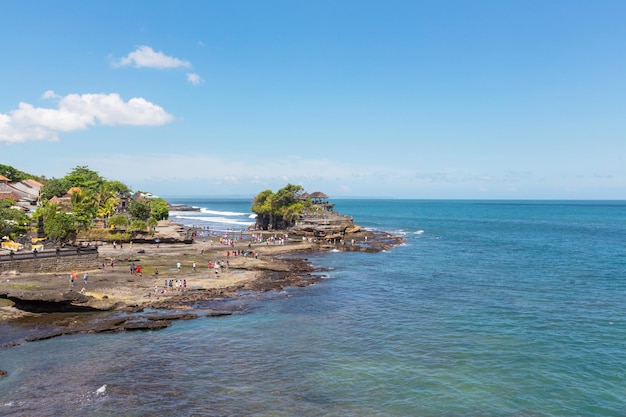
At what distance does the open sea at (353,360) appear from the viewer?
20084 mm

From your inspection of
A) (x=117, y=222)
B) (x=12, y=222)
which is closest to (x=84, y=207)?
(x=117, y=222)

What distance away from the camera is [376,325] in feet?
106

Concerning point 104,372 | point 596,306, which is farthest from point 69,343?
point 596,306

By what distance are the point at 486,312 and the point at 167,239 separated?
53549 mm

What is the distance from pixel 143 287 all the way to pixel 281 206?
219 ft

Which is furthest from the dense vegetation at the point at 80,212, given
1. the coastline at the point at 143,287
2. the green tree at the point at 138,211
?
the coastline at the point at 143,287

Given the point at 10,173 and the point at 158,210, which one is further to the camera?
the point at 10,173

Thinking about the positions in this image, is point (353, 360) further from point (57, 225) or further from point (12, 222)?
point (12, 222)

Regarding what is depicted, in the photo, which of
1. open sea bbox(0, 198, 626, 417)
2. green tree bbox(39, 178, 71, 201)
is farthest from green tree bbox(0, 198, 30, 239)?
A: green tree bbox(39, 178, 71, 201)

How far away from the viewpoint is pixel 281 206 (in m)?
106

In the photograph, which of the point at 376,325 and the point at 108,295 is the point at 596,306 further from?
the point at 108,295

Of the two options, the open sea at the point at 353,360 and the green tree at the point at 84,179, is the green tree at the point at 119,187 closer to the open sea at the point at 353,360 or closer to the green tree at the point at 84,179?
the green tree at the point at 84,179

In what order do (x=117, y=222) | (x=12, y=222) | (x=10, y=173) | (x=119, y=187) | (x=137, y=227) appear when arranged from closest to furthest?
(x=12, y=222) → (x=137, y=227) → (x=117, y=222) → (x=119, y=187) → (x=10, y=173)

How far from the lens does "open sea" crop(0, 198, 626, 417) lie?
20084mm
